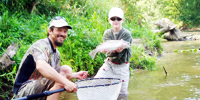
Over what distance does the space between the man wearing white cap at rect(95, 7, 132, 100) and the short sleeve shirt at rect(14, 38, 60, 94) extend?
123cm

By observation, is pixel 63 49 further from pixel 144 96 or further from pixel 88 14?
pixel 88 14

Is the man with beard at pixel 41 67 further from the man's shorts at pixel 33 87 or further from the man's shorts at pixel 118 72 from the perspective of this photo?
the man's shorts at pixel 118 72

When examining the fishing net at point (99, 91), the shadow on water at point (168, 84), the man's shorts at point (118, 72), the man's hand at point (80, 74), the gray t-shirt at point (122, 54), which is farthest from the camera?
the shadow on water at point (168, 84)

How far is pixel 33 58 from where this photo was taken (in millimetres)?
2545

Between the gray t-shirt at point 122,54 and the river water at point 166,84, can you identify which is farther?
the river water at point 166,84

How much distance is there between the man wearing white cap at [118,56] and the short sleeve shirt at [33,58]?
123 centimetres

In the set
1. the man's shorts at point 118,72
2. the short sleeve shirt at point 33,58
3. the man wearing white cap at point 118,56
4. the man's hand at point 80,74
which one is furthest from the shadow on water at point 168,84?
the short sleeve shirt at point 33,58

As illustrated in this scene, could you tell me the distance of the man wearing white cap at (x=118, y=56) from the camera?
360 centimetres

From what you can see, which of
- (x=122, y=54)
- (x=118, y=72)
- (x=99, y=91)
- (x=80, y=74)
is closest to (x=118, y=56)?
(x=122, y=54)

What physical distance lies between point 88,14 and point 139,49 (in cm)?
220

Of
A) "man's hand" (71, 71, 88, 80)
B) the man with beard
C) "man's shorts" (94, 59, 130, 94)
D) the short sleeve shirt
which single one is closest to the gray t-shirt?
"man's shorts" (94, 59, 130, 94)

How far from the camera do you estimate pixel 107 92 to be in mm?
2598

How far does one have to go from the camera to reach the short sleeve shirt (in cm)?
249

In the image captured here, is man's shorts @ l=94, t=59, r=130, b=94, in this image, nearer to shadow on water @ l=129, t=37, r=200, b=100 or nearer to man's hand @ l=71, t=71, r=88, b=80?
shadow on water @ l=129, t=37, r=200, b=100
